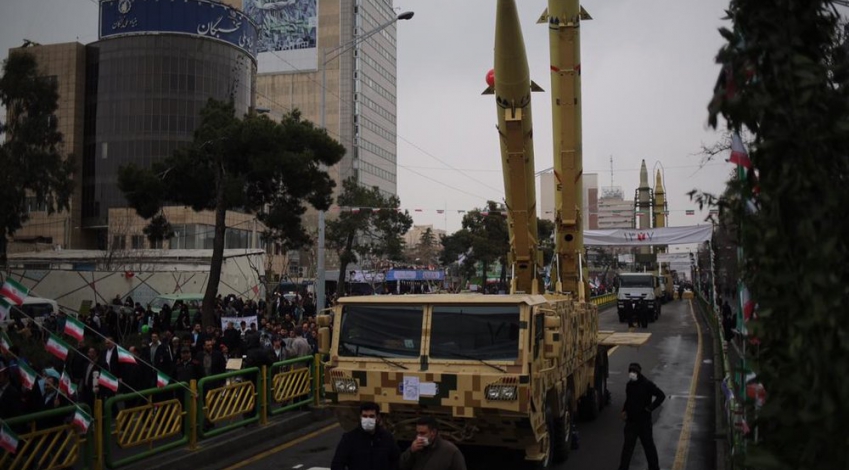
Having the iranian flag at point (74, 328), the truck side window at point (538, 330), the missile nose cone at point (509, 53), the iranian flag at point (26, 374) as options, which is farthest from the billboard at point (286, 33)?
the truck side window at point (538, 330)

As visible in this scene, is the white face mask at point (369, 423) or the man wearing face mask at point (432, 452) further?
the white face mask at point (369, 423)

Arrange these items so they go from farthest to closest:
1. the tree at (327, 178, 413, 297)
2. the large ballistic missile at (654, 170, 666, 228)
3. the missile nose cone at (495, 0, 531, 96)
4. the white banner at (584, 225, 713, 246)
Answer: the large ballistic missile at (654, 170, 666, 228) < the tree at (327, 178, 413, 297) < the white banner at (584, 225, 713, 246) < the missile nose cone at (495, 0, 531, 96)

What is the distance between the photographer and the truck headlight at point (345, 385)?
8250mm

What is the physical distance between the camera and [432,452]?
5.52m

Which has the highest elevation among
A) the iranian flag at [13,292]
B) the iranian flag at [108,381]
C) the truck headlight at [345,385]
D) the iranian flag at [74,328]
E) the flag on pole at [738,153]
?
the flag on pole at [738,153]

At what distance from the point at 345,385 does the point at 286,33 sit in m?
101

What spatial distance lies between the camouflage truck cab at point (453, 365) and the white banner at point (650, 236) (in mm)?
20665

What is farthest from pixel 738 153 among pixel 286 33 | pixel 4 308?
pixel 286 33

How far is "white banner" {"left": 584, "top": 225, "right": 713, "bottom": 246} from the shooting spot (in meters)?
28.0

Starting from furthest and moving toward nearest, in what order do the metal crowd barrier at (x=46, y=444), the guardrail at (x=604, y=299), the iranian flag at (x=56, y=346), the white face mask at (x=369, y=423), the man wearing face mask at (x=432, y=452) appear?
the guardrail at (x=604, y=299), the iranian flag at (x=56, y=346), the metal crowd barrier at (x=46, y=444), the white face mask at (x=369, y=423), the man wearing face mask at (x=432, y=452)

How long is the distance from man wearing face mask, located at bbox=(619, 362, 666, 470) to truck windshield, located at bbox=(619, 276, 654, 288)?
94.9 ft

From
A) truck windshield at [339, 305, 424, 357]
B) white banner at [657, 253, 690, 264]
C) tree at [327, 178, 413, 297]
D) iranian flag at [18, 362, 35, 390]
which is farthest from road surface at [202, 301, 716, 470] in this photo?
white banner at [657, 253, 690, 264]

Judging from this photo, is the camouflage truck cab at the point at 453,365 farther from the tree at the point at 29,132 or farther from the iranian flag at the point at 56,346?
the tree at the point at 29,132

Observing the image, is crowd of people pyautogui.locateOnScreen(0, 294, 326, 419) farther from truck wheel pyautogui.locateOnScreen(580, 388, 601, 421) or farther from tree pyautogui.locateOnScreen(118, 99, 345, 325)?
truck wheel pyautogui.locateOnScreen(580, 388, 601, 421)
